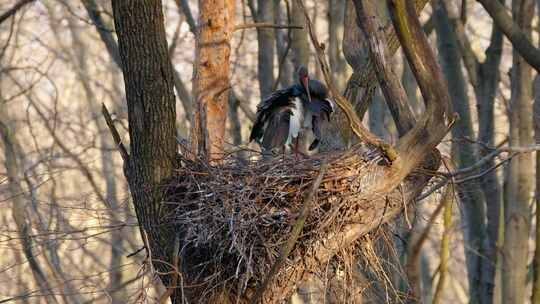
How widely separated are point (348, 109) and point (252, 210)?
2.56 ft

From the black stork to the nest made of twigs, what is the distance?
1.30m

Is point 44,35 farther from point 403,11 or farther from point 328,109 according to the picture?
point 403,11

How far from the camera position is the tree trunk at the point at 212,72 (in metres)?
6.46

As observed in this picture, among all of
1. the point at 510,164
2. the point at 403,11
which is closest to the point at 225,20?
the point at 403,11

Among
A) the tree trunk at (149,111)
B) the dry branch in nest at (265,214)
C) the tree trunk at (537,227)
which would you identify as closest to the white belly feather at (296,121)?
the dry branch in nest at (265,214)

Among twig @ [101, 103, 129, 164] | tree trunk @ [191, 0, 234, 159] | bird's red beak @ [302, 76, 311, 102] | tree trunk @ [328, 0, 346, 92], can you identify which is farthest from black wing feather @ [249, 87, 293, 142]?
tree trunk @ [328, 0, 346, 92]

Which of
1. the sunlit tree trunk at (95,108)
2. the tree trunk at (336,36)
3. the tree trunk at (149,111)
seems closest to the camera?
the tree trunk at (149,111)

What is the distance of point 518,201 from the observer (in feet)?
36.0

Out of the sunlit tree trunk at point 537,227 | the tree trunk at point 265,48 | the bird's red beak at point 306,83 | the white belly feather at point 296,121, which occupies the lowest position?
the sunlit tree trunk at point 537,227

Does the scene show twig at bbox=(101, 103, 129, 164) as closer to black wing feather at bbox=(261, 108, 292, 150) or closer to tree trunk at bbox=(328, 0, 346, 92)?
black wing feather at bbox=(261, 108, 292, 150)

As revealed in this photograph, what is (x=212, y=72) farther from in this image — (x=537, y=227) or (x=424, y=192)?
(x=537, y=227)

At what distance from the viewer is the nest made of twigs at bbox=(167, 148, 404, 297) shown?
508cm

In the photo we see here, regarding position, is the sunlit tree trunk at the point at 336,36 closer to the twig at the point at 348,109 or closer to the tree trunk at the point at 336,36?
the tree trunk at the point at 336,36

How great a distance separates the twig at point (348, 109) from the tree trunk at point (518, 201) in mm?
6109
